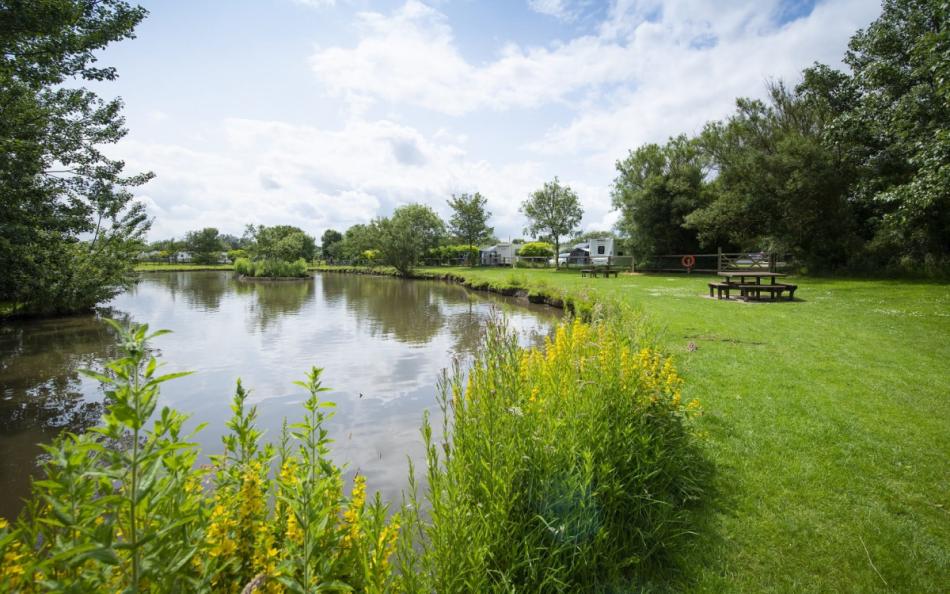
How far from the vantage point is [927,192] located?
12.3 meters

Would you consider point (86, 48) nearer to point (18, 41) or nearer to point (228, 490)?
point (18, 41)

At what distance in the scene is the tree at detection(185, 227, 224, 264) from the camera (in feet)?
278

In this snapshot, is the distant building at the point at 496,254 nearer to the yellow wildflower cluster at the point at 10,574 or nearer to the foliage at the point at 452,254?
the foliage at the point at 452,254

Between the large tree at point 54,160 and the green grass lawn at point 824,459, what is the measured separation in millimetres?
12007

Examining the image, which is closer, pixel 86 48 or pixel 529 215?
pixel 86 48

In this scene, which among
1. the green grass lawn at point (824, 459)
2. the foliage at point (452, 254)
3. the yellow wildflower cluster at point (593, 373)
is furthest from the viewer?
the foliage at point (452, 254)

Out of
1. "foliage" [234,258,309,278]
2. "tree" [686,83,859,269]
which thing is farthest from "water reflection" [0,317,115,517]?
"foliage" [234,258,309,278]

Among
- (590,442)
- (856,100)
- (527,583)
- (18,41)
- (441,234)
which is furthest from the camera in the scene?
(441,234)

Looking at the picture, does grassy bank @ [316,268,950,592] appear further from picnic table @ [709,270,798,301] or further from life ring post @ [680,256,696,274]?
life ring post @ [680,256,696,274]

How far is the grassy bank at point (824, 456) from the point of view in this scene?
3.25 meters

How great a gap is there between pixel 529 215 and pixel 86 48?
47.0m

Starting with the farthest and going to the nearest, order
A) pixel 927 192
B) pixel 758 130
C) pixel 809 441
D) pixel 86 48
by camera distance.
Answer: pixel 758 130 < pixel 927 192 < pixel 86 48 < pixel 809 441

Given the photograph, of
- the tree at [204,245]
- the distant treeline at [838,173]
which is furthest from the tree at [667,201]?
the tree at [204,245]

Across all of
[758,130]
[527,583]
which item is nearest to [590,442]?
[527,583]
